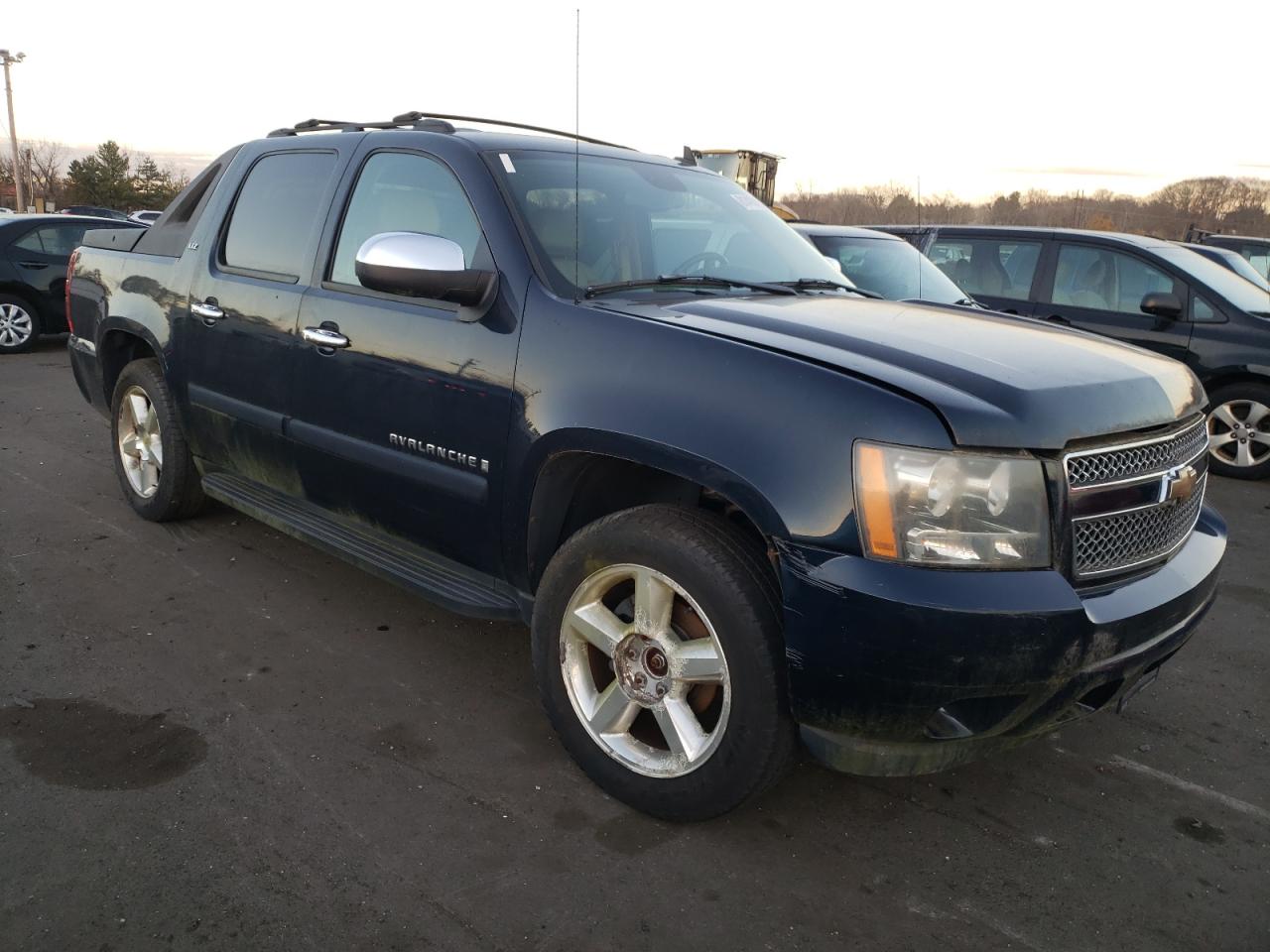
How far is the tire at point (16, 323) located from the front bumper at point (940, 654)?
37.7ft

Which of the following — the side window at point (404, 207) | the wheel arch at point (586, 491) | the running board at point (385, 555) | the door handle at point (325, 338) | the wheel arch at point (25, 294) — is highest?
the side window at point (404, 207)

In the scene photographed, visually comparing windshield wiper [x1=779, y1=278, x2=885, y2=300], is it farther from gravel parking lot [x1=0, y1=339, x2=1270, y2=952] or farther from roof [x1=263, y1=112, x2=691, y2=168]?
gravel parking lot [x1=0, y1=339, x2=1270, y2=952]

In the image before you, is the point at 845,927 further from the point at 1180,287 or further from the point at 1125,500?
the point at 1180,287

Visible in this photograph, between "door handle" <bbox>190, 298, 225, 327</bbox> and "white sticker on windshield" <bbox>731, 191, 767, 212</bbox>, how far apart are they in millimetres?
2159

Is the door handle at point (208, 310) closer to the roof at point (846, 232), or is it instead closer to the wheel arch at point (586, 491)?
the wheel arch at point (586, 491)

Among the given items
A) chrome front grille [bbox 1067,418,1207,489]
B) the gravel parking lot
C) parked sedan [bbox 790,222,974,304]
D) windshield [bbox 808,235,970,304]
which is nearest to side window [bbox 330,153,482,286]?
the gravel parking lot

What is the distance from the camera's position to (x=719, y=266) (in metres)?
3.27

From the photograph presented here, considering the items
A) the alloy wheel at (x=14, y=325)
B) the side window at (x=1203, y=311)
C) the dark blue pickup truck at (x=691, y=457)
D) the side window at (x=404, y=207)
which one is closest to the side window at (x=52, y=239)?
the alloy wheel at (x=14, y=325)

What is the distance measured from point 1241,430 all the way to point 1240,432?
2cm

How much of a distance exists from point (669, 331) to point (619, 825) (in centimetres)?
134

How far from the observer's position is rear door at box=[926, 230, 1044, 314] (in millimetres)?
7746

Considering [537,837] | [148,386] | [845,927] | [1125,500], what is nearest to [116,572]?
[148,386]

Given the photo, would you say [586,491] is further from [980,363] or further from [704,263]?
[980,363]

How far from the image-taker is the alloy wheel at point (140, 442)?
183 inches
